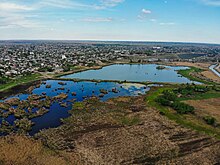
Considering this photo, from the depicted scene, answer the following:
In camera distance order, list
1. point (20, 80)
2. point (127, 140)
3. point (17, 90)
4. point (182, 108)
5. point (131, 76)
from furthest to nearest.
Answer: point (131, 76) < point (20, 80) < point (17, 90) < point (182, 108) < point (127, 140)

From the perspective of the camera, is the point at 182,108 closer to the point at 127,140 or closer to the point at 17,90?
the point at 127,140

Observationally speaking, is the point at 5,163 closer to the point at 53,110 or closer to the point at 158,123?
the point at 53,110

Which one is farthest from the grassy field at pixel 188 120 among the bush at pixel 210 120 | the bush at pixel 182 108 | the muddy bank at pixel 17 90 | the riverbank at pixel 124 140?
the muddy bank at pixel 17 90

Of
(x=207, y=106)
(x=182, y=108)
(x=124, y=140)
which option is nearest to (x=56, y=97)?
(x=124, y=140)

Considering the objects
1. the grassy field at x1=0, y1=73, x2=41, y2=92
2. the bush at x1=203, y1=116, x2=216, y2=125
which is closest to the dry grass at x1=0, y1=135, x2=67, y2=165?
the bush at x1=203, y1=116, x2=216, y2=125

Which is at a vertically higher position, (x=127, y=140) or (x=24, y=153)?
(x=24, y=153)

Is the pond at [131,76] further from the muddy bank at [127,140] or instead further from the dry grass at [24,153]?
the dry grass at [24,153]

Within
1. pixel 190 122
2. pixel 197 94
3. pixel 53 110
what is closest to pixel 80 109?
pixel 53 110

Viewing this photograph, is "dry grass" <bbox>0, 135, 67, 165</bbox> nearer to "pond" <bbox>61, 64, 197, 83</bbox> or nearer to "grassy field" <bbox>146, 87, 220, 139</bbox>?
"grassy field" <bbox>146, 87, 220, 139</bbox>
